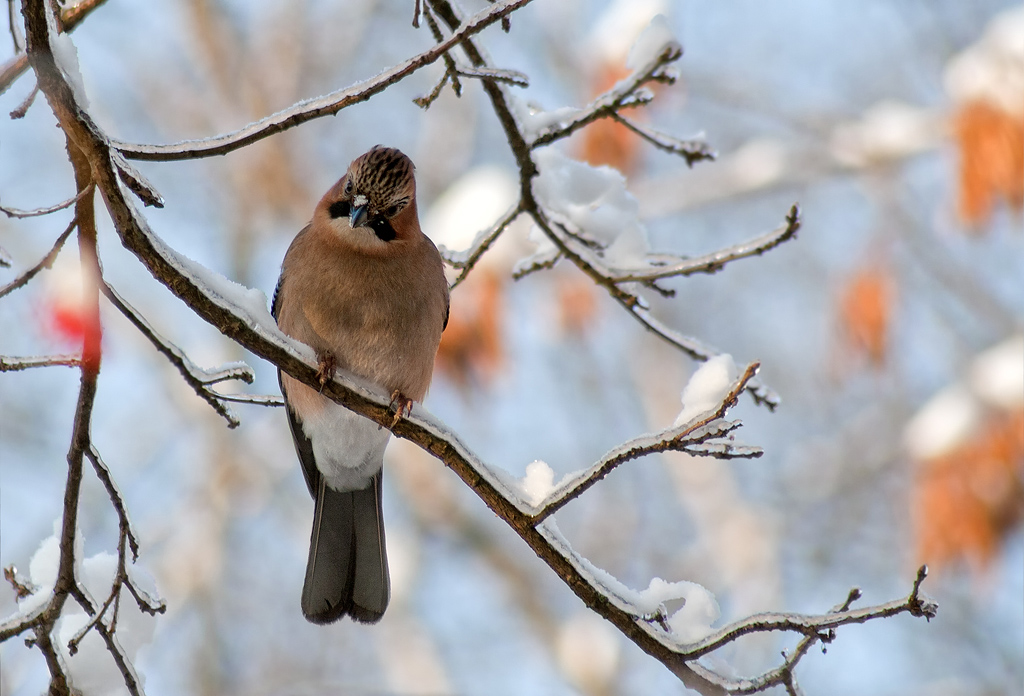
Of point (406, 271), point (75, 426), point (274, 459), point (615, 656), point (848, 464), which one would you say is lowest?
point (75, 426)

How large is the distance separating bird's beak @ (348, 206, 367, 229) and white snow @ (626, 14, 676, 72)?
3.51 feet

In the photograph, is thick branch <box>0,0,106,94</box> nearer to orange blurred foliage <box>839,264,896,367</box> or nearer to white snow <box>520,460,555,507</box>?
white snow <box>520,460,555,507</box>

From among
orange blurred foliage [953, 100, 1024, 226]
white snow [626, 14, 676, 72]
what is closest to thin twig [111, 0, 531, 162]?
white snow [626, 14, 676, 72]

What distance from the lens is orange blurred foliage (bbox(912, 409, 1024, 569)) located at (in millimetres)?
5777

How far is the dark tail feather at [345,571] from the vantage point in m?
3.36

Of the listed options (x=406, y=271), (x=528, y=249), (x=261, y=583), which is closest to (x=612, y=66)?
(x=528, y=249)

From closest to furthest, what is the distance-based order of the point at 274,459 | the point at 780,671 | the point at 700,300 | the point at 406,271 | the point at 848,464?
the point at 780,671, the point at 406,271, the point at 274,459, the point at 848,464, the point at 700,300

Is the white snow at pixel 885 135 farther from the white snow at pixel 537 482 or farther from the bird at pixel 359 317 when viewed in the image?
the white snow at pixel 537 482

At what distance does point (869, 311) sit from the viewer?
21.4 ft

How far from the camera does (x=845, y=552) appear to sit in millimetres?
11359

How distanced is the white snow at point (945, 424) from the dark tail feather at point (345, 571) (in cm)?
394

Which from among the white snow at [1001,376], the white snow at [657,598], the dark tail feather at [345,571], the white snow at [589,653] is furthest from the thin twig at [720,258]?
the white snow at [589,653]

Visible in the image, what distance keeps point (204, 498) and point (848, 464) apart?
6.13 meters

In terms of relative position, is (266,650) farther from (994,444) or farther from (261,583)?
(994,444)
